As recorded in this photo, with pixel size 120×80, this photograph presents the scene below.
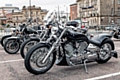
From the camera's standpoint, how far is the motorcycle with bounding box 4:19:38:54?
7422 mm

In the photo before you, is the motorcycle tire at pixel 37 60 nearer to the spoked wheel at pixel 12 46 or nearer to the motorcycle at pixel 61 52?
the motorcycle at pixel 61 52

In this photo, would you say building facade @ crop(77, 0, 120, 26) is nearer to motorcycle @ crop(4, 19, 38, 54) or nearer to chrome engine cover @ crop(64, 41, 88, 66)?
motorcycle @ crop(4, 19, 38, 54)

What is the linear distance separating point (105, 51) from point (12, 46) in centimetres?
367

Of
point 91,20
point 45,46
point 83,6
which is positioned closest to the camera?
point 45,46

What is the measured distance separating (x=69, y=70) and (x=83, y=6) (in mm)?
60476

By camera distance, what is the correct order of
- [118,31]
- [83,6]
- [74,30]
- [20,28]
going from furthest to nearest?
[83,6]
[118,31]
[20,28]
[74,30]

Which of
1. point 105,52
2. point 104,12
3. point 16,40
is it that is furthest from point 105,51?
point 104,12

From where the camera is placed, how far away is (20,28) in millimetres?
7965

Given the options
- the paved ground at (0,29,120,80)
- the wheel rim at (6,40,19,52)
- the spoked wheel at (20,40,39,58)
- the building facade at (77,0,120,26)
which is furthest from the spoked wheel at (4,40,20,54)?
the building facade at (77,0,120,26)

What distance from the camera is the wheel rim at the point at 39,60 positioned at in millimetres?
4273

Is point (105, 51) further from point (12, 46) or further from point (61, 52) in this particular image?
point (12, 46)

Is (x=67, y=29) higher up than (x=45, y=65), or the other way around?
(x=67, y=29)

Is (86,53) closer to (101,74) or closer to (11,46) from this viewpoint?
(101,74)

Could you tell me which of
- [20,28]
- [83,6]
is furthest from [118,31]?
[83,6]
